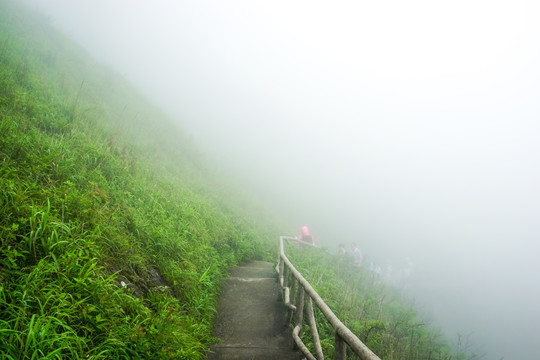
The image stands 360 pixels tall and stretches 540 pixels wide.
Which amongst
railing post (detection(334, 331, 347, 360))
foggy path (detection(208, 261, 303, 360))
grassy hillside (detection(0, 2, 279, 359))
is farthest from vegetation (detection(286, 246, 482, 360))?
grassy hillside (detection(0, 2, 279, 359))

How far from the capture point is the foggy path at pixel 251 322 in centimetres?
420

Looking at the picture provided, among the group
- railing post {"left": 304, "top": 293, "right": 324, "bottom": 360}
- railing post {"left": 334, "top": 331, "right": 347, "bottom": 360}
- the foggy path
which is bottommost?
the foggy path

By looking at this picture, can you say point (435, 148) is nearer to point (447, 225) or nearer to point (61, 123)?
point (447, 225)

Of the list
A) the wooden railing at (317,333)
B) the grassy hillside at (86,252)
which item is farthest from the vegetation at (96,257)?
the wooden railing at (317,333)

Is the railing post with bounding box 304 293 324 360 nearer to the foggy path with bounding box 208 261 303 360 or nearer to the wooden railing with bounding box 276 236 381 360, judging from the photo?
the wooden railing with bounding box 276 236 381 360

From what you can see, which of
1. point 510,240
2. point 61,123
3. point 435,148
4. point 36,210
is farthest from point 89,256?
point 435,148

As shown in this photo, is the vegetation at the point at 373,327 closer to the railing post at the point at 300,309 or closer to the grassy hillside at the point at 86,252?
the railing post at the point at 300,309

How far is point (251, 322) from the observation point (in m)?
5.06

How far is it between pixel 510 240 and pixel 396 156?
33640 millimetres

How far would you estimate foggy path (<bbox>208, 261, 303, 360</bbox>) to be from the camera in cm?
420

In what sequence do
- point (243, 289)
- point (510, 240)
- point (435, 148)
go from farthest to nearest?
1. point (435, 148)
2. point (510, 240)
3. point (243, 289)

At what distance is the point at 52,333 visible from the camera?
2123 mm

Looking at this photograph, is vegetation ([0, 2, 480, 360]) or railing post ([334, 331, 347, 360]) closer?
vegetation ([0, 2, 480, 360])

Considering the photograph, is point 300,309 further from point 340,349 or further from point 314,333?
point 340,349
